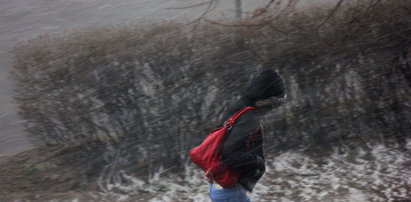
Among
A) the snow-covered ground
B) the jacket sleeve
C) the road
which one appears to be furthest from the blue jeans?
the road

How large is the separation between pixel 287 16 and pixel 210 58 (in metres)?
1.09

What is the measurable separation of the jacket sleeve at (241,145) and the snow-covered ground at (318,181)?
2.28 meters

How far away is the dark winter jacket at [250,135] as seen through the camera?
2.76 meters

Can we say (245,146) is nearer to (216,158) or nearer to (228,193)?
(216,158)

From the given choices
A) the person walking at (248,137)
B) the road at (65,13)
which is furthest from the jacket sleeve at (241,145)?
the road at (65,13)

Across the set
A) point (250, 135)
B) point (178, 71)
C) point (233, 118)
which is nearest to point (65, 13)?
point (178, 71)

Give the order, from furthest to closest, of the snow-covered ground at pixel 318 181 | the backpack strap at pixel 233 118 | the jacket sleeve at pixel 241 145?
1. the snow-covered ground at pixel 318 181
2. the backpack strap at pixel 233 118
3. the jacket sleeve at pixel 241 145

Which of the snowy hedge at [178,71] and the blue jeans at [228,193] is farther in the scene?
the snowy hedge at [178,71]

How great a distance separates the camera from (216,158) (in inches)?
111

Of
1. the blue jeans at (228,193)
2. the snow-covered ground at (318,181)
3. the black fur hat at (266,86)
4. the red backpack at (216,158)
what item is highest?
the black fur hat at (266,86)

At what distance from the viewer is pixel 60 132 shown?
5176mm

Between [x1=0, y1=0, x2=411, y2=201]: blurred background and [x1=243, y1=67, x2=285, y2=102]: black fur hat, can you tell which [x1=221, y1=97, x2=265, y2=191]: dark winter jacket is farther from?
[x1=0, y1=0, x2=411, y2=201]: blurred background

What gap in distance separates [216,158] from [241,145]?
0.20 metres

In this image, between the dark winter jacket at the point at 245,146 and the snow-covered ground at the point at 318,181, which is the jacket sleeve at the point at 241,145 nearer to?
the dark winter jacket at the point at 245,146
